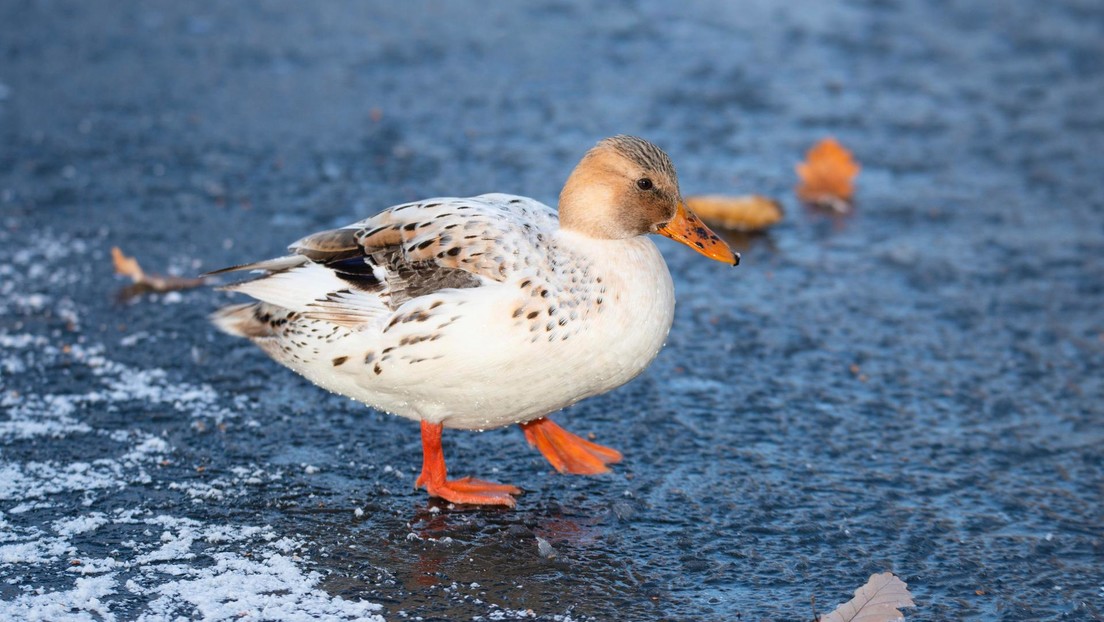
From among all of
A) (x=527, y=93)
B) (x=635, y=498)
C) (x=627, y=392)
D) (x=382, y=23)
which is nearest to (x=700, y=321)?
(x=627, y=392)

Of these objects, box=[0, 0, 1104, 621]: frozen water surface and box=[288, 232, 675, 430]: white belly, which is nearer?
box=[0, 0, 1104, 621]: frozen water surface

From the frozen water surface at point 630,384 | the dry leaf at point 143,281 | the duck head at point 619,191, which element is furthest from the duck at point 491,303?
the dry leaf at point 143,281

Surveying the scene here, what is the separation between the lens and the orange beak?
4.51 meters

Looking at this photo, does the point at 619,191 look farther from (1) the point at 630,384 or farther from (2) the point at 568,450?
(1) the point at 630,384

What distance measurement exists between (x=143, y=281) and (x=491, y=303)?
2.48 metres

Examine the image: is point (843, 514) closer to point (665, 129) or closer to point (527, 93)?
point (665, 129)

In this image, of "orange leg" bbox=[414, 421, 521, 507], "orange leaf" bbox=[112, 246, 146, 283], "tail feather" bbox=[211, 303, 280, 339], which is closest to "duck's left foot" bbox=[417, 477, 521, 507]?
"orange leg" bbox=[414, 421, 521, 507]

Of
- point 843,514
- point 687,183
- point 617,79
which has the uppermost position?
point 617,79

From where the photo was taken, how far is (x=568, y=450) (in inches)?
183

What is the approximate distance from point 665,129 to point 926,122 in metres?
1.69

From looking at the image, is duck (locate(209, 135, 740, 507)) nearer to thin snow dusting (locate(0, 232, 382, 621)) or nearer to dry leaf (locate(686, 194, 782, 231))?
thin snow dusting (locate(0, 232, 382, 621))

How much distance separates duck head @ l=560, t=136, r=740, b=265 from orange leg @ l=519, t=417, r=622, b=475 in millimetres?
794

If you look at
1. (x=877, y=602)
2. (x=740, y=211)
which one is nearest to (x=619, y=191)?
(x=877, y=602)

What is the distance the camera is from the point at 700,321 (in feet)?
19.0
